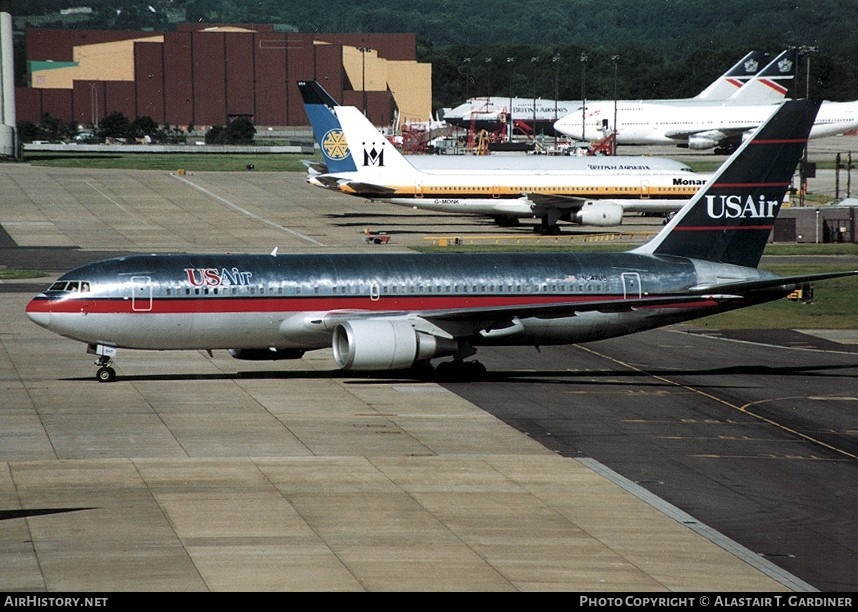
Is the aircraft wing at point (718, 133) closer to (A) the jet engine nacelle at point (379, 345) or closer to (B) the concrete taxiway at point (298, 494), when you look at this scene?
(B) the concrete taxiway at point (298, 494)

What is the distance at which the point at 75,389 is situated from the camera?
4003cm

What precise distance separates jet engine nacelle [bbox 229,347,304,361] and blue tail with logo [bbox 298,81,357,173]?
49282mm

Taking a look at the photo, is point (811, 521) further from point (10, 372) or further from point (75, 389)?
point (10, 372)

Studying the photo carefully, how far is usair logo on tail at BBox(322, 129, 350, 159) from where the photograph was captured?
91.1 m

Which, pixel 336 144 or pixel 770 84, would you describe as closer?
pixel 336 144

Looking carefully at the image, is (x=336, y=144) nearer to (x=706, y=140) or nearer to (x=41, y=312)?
(x=41, y=312)

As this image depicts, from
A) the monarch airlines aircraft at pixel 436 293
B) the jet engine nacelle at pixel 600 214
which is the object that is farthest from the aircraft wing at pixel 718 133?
the monarch airlines aircraft at pixel 436 293

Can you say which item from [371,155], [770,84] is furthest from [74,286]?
[770,84]

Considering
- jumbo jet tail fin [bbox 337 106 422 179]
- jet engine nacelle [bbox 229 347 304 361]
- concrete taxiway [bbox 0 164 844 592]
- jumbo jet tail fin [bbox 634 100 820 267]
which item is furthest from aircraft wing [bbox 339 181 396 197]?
jet engine nacelle [bbox 229 347 304 361]

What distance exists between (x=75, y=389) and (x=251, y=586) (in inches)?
798

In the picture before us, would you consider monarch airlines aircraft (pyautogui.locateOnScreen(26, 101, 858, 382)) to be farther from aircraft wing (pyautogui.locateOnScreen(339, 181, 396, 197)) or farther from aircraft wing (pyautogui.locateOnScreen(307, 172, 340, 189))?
aircraft wing (pyautogui.locateOnScreen(307, 172, 340, 189))

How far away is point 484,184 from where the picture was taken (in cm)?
9188

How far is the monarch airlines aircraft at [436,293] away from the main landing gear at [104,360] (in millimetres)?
49

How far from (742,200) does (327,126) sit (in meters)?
50.5
